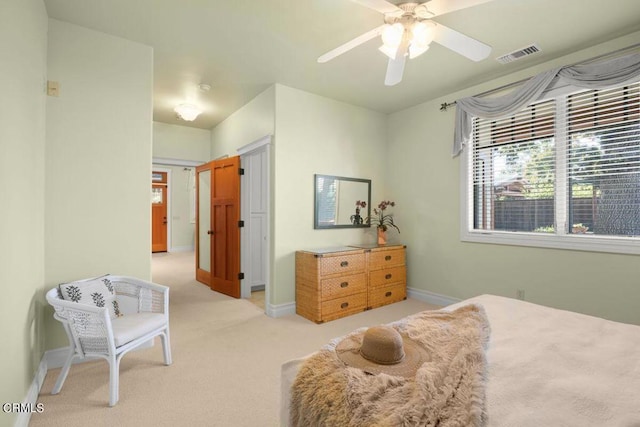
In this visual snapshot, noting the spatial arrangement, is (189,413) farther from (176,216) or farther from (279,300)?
(176,216)

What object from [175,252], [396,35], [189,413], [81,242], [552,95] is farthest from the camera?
[175,252]

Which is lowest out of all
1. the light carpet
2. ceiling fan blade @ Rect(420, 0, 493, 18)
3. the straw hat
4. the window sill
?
the light carpet

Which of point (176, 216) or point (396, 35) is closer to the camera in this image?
point (396, 35)

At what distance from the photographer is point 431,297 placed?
3973 mm

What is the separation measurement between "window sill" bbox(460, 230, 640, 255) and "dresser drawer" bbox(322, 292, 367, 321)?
1452 mm

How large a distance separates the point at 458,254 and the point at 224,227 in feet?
10.9

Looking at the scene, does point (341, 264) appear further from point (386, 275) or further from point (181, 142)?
point (181, 142)

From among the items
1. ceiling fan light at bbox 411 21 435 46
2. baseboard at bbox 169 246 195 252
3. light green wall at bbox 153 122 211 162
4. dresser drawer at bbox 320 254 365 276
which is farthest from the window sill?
baseboard at bbox 169 246 195 252

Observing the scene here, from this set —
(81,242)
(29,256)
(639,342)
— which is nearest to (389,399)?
(639,342)

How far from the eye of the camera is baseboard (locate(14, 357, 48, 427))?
5.29ft

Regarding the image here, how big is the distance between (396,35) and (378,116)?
262 cm

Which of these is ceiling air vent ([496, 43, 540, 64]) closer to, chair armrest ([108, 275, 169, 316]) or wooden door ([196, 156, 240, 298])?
wooden door ([196, 156, 240, 298])

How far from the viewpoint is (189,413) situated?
1806 mm

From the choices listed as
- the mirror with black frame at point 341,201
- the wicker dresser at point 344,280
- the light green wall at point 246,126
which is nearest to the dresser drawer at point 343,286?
the wicker dresser at point 344,280
